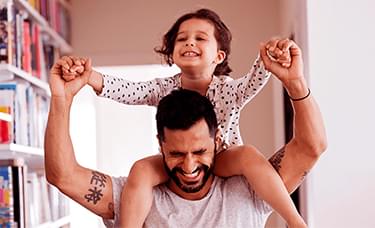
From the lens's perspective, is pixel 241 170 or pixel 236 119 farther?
pixel 236 119

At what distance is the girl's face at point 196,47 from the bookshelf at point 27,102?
36.2 inches

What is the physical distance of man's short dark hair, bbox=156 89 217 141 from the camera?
1.41 meters

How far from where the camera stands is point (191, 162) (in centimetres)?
138

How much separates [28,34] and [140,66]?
101 cm

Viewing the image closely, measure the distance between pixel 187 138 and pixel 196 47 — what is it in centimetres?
26

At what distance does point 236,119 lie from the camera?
1.63 m

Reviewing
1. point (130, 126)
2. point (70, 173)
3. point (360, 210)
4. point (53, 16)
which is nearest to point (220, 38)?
point (70, 173)

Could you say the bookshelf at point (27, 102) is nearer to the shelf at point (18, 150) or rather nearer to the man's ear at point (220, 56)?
the shelf at point (18, 150)

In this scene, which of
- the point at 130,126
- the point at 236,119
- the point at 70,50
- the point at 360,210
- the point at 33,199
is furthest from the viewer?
the point at 130,126

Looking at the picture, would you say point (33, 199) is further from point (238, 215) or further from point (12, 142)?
point (238, 215)

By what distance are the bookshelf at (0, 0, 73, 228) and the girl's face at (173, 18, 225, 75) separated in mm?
920

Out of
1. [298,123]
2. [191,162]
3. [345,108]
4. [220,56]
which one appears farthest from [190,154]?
[345,108]

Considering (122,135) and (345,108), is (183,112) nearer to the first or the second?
(345,108)

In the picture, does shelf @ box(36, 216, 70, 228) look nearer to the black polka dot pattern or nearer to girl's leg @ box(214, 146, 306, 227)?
the black polka dot pattern
